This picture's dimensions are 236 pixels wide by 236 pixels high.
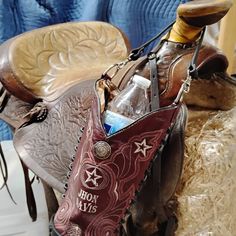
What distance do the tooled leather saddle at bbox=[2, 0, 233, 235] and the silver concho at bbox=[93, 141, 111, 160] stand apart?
0.33 feet

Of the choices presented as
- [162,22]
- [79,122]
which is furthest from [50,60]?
[162,22]

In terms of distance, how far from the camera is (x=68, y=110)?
32.4 inches

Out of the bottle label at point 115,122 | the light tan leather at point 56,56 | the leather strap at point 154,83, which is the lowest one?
the light tan leather at point 56,56

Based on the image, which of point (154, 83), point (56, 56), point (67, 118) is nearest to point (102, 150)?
point (154, 83)

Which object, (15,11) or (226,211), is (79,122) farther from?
(15,11)

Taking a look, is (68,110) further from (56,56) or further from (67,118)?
(56,56)

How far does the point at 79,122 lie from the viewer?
79 cm

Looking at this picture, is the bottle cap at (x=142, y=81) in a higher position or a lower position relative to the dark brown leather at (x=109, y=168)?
higher

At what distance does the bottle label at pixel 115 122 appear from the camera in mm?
595

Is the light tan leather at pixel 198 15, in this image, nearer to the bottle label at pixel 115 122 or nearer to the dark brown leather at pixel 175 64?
the dark brown leather at pixel 175 64

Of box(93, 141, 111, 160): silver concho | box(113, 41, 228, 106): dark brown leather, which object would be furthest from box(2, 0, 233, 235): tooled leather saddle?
box(93, 141, 111, 160): silver concho

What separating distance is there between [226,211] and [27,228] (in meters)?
0.61

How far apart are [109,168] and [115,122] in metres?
0.06

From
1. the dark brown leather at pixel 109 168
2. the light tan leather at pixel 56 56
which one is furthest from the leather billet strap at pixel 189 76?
the light tan leather at pixel 56 56
